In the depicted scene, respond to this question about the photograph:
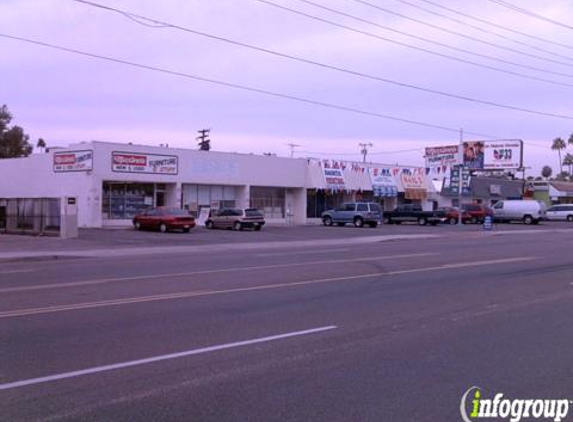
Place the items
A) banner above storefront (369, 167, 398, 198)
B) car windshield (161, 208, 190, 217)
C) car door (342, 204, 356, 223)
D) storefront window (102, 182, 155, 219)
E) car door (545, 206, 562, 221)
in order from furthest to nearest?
car door (545, 206, 562, 221)
banner above storefront (369, 167, 398, 198)
car door (342, 204, 356, 223)
storefront window (102, 182, 155, 219)
car windshield (161, 208, 190, 217)

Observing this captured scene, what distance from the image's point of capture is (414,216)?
58.3m

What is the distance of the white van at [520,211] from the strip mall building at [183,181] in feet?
31.9

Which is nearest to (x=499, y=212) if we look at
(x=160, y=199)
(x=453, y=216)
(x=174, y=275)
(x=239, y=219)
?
(x=453, y=216)

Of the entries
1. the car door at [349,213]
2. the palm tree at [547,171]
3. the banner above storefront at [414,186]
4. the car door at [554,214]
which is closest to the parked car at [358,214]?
the car door at [349,213]

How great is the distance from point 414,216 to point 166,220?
2426 centimetres

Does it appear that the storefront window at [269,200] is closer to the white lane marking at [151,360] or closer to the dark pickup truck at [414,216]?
the dark pickup truck at [414,216]

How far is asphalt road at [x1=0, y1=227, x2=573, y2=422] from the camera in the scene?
247 inches

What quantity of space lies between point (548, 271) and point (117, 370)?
13.1m

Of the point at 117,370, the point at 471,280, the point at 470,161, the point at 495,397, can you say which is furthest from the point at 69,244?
the point at 470,161

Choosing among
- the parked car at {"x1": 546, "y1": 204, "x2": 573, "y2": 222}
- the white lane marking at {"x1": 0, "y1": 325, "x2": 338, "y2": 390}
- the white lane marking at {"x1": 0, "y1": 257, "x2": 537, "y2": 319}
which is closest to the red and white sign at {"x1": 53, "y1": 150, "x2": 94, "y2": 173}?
the white lane marking at {"x1": 0, "y1": 257, "x2": 537, "y2": 319}

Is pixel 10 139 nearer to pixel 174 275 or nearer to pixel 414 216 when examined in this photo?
pixel 414 216

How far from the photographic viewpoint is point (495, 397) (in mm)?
6492

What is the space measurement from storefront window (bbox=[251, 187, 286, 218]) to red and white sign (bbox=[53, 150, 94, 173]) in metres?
14.1

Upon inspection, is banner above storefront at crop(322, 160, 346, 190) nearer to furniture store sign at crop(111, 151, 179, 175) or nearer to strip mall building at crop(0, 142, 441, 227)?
strip mall building at crop(0, 142, 441, 227)
